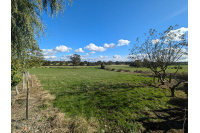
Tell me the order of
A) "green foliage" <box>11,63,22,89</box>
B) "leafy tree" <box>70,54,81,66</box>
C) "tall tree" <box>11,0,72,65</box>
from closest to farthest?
"tall tree" <box>11,0,72,65</box> → "green foliage" <box>11,63,22,89</box> → "leafy tree" <box>70,54,81,66</box>

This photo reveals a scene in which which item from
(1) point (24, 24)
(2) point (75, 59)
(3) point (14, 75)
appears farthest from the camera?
A: (2) point (75, 59)

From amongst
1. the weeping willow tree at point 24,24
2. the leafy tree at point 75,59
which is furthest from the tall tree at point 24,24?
the leafy tree at point 75,59

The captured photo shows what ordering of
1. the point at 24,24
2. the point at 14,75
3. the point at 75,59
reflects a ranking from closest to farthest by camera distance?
1. the point at 24,24
2. the point at 14,75
3. the point at 75,59

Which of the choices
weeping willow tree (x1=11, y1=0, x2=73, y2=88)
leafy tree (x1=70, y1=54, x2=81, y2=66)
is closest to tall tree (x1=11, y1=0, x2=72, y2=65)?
weeping willow tree (x1=11, y1=0, x2=73, y2=88)

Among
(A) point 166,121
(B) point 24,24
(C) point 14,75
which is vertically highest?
(B) point 24,24

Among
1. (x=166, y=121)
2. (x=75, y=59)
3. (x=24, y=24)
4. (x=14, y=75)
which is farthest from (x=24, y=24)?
(x=75, y=59)

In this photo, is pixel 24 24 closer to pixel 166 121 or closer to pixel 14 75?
pixel 14 75

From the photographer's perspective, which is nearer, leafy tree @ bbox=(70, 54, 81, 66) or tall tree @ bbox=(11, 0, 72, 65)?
tall tree @ bbox=(11, 0, 72, 65)

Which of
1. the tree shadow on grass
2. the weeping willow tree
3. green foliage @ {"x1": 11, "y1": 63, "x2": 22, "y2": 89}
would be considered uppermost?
the weeping willow tree

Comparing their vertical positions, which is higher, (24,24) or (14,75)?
(24,24)

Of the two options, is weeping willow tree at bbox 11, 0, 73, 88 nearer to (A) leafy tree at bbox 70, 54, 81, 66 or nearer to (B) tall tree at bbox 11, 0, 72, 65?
(B) tall tree at bbox 11, 0, 72, 65
